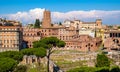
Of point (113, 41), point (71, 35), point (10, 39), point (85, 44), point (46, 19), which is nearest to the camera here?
point (113, 41)

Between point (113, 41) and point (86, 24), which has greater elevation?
point (86, 24)

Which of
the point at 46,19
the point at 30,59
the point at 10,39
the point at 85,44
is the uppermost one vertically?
the point at 46,19

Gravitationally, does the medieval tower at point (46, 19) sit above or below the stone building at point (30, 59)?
above

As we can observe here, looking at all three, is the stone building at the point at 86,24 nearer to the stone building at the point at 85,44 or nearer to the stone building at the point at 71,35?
the stone building at the point at 71,35

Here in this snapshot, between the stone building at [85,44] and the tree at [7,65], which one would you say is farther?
the stone building at [85,44]

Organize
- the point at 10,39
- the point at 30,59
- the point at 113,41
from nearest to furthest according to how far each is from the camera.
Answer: the point at 30,59 < the point at 113,41 < the point at 10,39

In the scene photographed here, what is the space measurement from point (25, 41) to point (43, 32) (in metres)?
9.66

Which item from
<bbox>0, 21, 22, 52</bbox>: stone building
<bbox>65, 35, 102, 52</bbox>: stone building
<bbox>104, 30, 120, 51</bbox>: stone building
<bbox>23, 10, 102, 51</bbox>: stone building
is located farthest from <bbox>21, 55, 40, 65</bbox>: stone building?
<bbox>23, 10, 102, 51</bbox>: stone building

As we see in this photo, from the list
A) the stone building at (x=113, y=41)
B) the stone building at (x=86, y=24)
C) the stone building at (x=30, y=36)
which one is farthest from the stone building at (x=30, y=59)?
the stone building at (x=86, y=24)

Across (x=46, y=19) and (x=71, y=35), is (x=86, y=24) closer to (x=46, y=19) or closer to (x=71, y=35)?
(x=46, y=19)

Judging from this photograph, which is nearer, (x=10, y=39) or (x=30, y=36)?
(x=10, y=39)

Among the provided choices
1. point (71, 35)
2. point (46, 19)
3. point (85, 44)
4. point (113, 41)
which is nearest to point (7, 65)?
point (85, 44)

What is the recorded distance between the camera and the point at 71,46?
82.1 meters

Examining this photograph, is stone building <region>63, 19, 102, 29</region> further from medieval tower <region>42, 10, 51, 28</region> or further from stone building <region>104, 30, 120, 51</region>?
stone building <region>104, 30, 120, 51</region>
